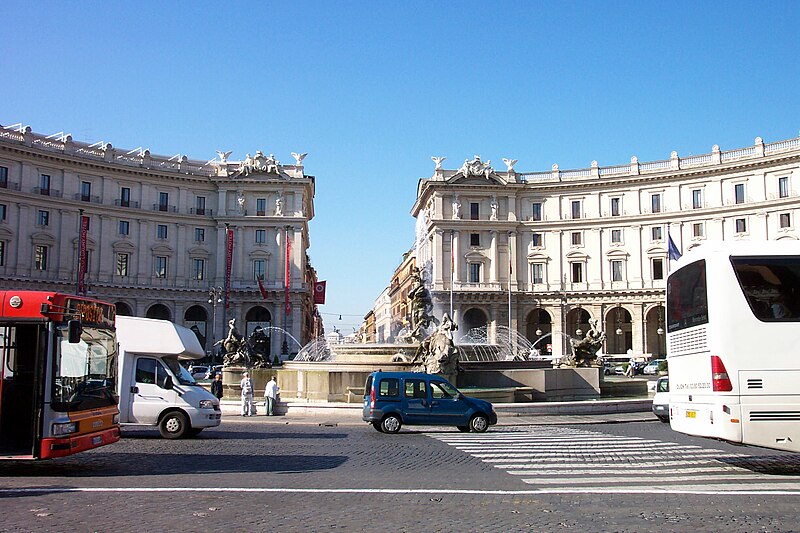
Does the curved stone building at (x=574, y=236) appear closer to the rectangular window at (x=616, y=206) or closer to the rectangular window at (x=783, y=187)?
the rectangular window at (x=616, y=206)

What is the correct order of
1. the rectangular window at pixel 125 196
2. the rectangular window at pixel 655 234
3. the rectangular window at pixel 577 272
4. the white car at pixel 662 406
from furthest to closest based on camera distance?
the rectangular window at pixel 577 272, the rectangular window at pixel 655 234, the rectangular window at pixel 125 196, the white car at pixel 662 406

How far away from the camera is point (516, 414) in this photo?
22703 mm

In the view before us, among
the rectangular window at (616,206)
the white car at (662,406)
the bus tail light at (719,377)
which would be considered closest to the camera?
the bus tail light at (719,377)

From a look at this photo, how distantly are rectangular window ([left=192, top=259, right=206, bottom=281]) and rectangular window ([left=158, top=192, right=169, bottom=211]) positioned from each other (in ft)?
19.3

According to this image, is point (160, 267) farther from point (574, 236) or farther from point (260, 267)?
point (574, 236)

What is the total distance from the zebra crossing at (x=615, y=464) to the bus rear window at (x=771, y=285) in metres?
2.32

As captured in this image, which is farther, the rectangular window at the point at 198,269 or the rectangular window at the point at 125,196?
the rectangular window at the point at 198,269

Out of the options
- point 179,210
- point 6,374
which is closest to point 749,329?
point 6,374

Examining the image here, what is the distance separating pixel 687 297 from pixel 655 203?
223 feet

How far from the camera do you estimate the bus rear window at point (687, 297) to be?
1061 centimetres

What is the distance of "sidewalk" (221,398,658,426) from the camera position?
70.4 ft

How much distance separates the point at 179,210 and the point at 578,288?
1626 inches

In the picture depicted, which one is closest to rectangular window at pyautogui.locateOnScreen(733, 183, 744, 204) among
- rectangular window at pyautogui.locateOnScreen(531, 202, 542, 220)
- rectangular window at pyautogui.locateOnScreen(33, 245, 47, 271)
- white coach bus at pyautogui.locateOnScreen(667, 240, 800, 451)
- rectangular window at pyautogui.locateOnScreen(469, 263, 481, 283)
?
rectangular window at pyautogui.locateOnScreen(531, 202, 542, 220)

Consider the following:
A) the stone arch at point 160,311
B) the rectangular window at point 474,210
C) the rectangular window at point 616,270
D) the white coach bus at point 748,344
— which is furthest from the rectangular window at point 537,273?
the white coach bus at point 748,344
